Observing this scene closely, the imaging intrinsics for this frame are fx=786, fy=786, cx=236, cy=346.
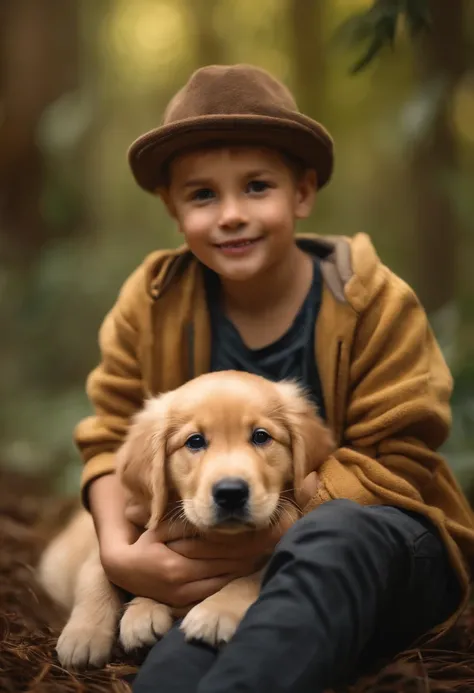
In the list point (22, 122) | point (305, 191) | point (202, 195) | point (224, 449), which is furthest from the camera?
point (22, 122)

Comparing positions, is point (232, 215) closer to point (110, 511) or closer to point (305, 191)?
point (305, 191)

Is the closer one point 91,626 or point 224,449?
point 224,449

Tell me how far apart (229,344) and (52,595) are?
1.11 meters

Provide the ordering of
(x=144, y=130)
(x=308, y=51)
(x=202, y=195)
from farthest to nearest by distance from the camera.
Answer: (x=144, y=130), (x=308, y=51), (x=202, y=195)

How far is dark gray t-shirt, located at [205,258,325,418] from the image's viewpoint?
226cm

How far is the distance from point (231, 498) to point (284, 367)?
60cm

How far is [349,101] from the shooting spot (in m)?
3.43

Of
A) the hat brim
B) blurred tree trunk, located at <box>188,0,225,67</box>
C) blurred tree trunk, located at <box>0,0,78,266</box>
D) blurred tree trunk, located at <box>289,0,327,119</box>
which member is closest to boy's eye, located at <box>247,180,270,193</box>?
the hat brim

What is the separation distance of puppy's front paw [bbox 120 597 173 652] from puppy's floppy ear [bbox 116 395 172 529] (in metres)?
0.20

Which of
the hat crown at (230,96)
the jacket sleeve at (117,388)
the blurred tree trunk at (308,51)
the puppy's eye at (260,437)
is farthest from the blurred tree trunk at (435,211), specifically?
the puppy's eye at (260,437)

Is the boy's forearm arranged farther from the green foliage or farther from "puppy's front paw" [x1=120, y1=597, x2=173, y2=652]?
the green foliage

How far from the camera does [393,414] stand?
207 centimetres

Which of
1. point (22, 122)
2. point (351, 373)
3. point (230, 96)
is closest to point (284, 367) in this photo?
point (351, 373)

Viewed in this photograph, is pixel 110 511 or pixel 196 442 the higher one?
pixel 196 442
